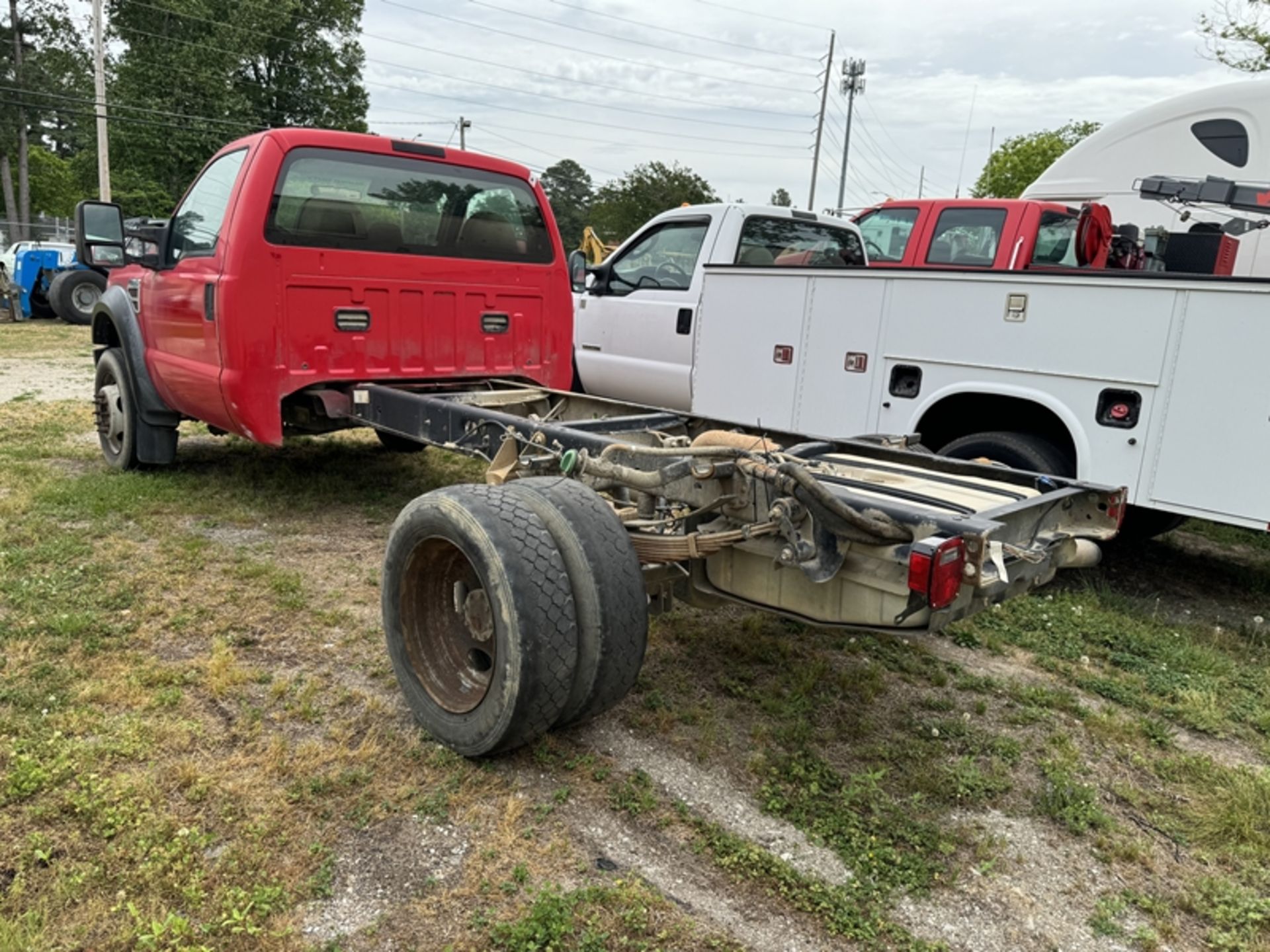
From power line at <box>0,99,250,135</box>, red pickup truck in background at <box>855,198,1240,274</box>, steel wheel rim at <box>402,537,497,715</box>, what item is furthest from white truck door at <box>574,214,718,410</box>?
power line at <box>0,99,250,135</box>

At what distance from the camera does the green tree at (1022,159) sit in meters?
31.1

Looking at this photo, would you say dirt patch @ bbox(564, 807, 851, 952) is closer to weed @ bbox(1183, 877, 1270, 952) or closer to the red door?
weed @ bbox(1183, 877, 1270, 952)

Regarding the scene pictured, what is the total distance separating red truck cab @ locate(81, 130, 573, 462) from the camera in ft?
15.8

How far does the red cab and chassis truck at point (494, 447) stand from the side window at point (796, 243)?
5.64ft

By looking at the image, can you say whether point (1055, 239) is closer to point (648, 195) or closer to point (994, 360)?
point (994, 360)

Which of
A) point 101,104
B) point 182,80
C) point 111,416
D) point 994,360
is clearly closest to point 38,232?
point 182,80

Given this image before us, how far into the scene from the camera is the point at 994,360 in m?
4.82

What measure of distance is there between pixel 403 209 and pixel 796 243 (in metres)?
3.28

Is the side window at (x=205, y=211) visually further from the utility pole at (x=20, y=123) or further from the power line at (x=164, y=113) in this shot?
the utility pole at (x=20, y=123)

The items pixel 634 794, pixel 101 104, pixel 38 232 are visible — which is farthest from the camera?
pixel 38 232

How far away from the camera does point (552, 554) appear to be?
2711mm

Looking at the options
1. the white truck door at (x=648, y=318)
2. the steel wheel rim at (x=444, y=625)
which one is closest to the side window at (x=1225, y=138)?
the white truck door at (x=648, y=318)

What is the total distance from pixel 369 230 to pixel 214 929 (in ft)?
12.9

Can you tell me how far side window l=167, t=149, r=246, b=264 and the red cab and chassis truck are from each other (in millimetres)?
23
